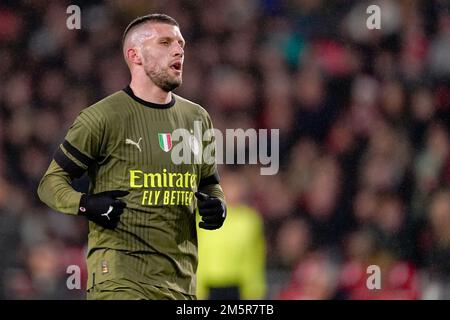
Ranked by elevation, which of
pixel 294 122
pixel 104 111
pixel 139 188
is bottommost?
pixel 139 188

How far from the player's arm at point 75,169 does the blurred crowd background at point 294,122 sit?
2.35 meters

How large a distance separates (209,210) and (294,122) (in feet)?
11.6

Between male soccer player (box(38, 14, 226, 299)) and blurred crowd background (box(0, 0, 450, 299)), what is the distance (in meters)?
2.22

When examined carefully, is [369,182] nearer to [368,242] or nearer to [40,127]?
[368,242]

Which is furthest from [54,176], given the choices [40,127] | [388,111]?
[388,111]

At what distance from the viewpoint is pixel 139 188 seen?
414 cm

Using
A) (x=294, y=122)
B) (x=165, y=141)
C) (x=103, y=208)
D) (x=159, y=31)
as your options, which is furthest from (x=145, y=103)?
(x=294, y=122)

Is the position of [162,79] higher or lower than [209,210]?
higher

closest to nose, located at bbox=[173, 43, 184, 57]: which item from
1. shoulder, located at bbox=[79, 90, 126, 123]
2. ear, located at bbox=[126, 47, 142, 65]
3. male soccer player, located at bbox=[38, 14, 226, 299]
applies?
male soccer player, located at bbox=[38, 14, 226, 299]

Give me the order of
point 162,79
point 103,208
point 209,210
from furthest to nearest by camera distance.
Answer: point 162,79, point 209,210, point 103,208

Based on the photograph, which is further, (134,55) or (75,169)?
(134,55)

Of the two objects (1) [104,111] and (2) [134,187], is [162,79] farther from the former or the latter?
(2) [134,187]

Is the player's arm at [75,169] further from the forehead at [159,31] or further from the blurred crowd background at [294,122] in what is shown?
the blurred crowd background at [294,122]

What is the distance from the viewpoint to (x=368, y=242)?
23.4 ft
